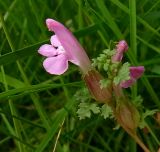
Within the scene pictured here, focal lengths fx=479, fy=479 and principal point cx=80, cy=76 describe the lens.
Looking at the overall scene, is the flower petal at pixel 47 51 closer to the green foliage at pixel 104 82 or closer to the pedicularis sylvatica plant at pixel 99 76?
the pedicularis sylvatica plant at pixel 99 76

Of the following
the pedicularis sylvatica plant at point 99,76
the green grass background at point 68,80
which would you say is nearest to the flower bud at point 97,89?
the pedicularis sylvatica plant at point 99,76

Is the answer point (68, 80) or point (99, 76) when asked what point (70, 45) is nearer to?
point (99, 76)

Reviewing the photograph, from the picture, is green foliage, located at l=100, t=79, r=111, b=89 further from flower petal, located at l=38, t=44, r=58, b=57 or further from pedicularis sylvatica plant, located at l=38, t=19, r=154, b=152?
flower petal, located at l=38, t=44, r=58, b=57

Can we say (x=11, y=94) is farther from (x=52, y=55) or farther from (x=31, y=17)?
(x=31, y=17)

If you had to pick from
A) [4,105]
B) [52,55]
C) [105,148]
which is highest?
[52,55]

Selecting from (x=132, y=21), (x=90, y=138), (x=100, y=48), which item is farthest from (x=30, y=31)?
(x=132, y=21)
